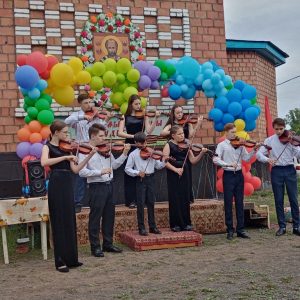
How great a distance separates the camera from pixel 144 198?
650cm

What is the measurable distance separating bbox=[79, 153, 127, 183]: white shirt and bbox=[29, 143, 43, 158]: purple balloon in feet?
5.52

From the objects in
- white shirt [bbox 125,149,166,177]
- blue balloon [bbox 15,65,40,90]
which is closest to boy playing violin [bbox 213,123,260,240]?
white shirt [bbox 125,149,166,177]

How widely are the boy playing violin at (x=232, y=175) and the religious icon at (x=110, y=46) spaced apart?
355 cm

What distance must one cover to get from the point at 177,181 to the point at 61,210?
1.93 meters

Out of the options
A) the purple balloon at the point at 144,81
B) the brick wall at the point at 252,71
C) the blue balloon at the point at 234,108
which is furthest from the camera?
the brick wall at the point at 252,71

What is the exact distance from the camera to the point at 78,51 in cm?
945

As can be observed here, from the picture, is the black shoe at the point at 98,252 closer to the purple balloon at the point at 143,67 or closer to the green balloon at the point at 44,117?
the green balloon at the point at 44,117

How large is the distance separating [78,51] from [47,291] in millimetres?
5894

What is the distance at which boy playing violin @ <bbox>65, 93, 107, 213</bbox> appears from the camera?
22.9 ft

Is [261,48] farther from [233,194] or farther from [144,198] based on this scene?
[144,198]

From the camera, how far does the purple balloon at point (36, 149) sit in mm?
7328

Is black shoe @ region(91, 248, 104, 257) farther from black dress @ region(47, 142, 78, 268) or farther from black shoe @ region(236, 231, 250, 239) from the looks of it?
black shoe @ region(236, 231, 250, 239)

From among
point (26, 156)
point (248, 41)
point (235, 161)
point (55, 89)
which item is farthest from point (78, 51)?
point (248, 41)

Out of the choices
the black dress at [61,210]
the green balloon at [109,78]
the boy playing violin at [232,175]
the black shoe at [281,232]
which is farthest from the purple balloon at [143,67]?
the black shoe at [281,232]
